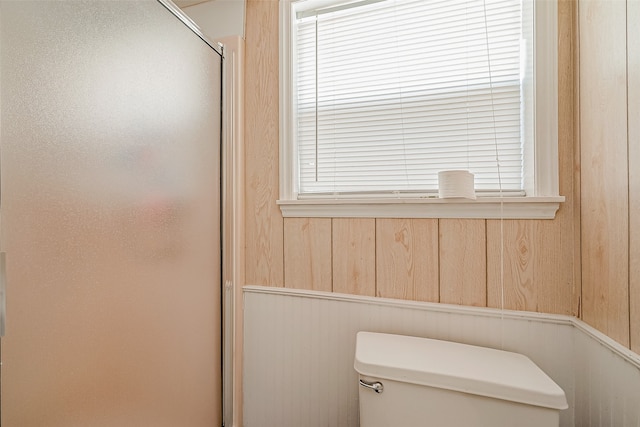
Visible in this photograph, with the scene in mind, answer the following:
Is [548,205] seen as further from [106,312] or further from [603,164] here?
[106,312]

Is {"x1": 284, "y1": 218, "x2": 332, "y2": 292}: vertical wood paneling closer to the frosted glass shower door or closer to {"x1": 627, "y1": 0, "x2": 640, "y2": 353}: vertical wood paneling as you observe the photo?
the frosted glass shower door

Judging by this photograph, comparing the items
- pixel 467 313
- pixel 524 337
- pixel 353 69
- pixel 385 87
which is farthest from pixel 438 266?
pixel 353 69

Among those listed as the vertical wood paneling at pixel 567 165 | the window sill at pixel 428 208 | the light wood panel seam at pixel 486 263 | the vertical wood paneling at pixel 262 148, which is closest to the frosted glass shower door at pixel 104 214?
the vertical wood paneling at pixel 262 148

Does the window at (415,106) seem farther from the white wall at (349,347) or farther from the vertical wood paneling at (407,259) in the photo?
the white wall at (349,347)

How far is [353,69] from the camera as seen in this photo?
4.08 ft

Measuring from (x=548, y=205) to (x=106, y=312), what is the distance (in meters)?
1.23

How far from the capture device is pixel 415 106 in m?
1.17

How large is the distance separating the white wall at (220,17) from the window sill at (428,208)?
2.37 ft

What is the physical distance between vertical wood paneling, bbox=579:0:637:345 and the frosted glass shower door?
45.0 inches

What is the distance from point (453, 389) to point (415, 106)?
88 centimetres

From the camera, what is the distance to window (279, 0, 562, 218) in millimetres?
1036

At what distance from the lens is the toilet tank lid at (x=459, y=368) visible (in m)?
0.78

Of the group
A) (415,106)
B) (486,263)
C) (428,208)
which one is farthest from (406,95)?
(486,263)

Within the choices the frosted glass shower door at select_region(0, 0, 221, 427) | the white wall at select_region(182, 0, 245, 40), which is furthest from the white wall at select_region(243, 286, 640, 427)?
the white wall at select_region(182, 0, 245, 40)
